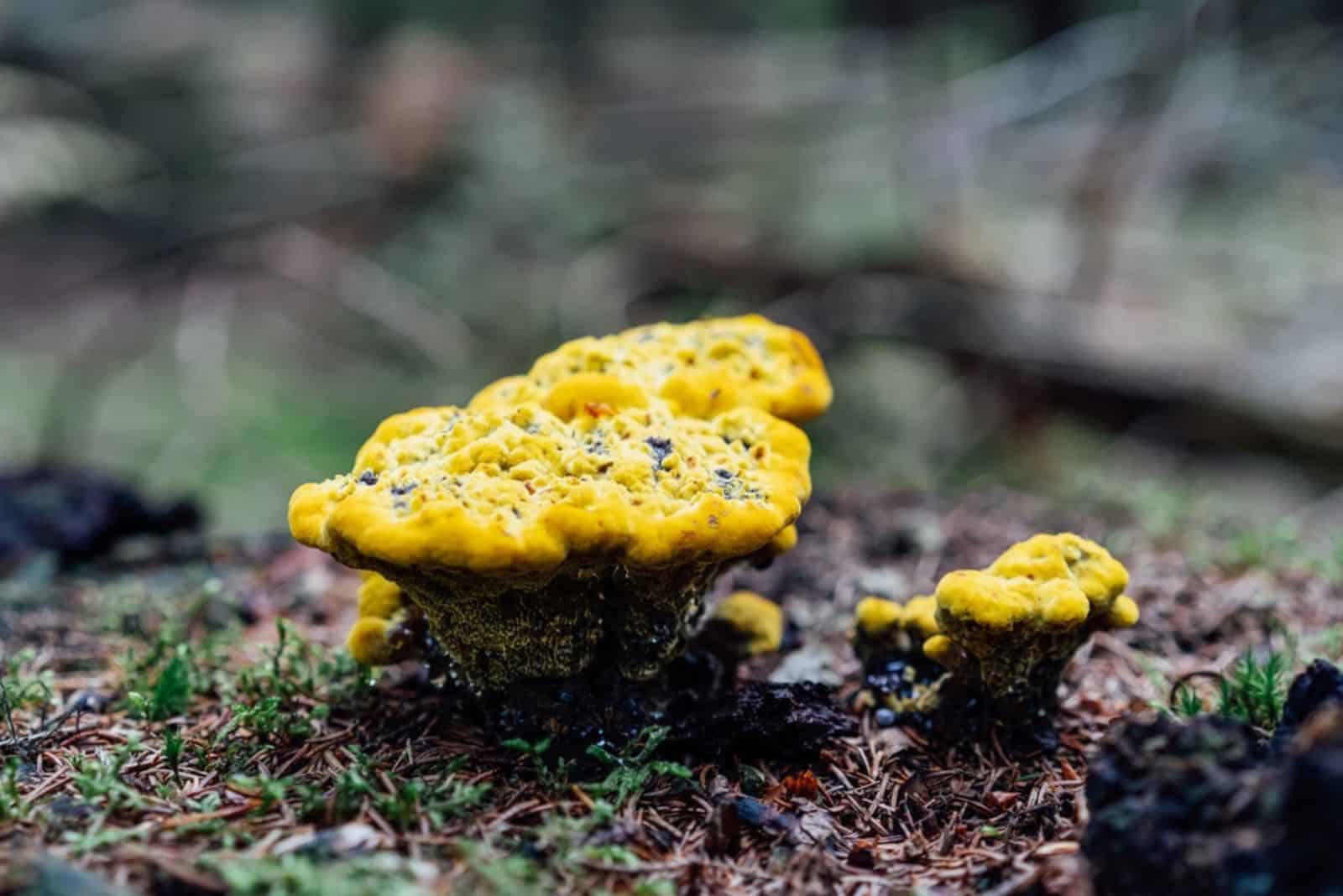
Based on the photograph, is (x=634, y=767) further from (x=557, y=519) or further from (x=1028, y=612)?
(x=1028, y=612)

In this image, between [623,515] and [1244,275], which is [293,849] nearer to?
[623,515]

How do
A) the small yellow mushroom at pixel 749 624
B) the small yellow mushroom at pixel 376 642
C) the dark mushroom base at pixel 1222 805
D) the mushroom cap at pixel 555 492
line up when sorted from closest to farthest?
the dark mushroom base at pixel 1222 805 → the mushroom cap at pixel 555 492 → the small yellow mushroom at pixel 376 642 → the small yellow mushroom at pixel 749 624

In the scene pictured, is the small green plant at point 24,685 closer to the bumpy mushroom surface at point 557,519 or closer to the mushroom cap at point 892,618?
the bumpy mushroom surface at point 557,519

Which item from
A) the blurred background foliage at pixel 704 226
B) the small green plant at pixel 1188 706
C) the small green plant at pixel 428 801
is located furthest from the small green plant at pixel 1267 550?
the small green plant at pixel 428 801

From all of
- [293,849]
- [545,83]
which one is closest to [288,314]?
[545,83]

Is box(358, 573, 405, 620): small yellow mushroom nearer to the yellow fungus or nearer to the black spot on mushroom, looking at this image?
the yellow fungus

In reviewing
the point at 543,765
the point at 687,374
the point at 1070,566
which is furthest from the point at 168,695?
the point at 1070,566
